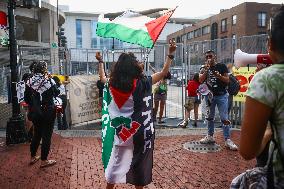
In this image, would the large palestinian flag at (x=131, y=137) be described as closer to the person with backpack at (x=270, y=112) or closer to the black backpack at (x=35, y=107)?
the person with backpack at (x=270, y=112)

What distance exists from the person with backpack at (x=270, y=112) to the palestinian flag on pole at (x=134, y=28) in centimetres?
320

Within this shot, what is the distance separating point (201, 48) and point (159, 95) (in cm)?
214

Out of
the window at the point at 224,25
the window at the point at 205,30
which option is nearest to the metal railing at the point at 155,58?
the window at the point at 224,25

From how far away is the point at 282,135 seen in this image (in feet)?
5.28

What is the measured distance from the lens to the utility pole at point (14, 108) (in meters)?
7.98

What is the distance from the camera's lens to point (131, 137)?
3.68 metres

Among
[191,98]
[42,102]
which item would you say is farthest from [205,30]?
[42,102]

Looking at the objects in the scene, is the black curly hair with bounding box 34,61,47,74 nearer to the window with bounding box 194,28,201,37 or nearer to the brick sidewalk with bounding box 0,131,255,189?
the brick sidewalk with bounding box 0,131,255,189

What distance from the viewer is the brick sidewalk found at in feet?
16.5

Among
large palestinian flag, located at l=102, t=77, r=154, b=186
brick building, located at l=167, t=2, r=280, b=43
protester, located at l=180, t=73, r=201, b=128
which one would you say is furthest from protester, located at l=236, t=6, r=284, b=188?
brick building, located at l=167, t=2, r=280, b=43

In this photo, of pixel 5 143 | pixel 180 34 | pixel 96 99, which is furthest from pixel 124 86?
pixel 180 34

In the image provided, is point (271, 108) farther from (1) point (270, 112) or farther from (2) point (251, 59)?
(2) point (251, 59)

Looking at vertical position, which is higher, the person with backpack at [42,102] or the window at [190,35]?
the window at [190,35]

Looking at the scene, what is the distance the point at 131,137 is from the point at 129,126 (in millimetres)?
129
